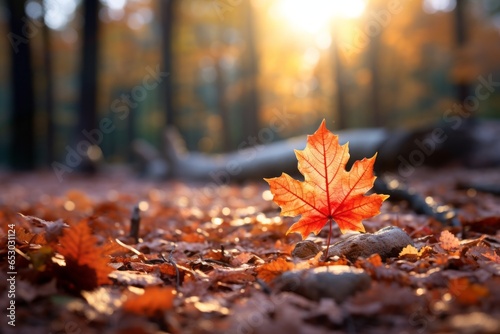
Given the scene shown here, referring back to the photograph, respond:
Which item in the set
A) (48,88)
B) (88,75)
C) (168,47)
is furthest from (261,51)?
(48,88)

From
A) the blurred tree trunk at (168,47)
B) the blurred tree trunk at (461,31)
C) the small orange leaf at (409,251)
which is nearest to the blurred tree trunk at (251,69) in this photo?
the blurred tree trunk at (168,47)

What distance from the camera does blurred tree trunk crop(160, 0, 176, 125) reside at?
42.4 feet

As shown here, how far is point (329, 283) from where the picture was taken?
5.04ft

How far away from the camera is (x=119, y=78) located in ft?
72.7

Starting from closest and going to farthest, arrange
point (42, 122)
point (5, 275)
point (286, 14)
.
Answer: point (5, 275)
point (286, 14)
point (42, 122)

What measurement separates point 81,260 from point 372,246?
1.34 m

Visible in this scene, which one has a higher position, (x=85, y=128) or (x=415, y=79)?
(x=415, y=79)

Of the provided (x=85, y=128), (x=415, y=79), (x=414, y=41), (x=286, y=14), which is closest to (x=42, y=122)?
(x=85, y=128)

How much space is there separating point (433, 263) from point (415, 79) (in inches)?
896

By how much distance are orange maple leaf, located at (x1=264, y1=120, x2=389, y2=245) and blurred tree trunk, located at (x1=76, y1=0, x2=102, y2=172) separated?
389 inches

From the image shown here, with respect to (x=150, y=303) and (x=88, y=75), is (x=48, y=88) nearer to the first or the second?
(x=88, y=75)

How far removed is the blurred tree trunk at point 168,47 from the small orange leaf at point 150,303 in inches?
465

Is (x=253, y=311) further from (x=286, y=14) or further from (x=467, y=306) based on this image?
(x=286, y=14)

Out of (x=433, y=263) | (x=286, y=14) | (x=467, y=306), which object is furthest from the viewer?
(x=286, y=14)
